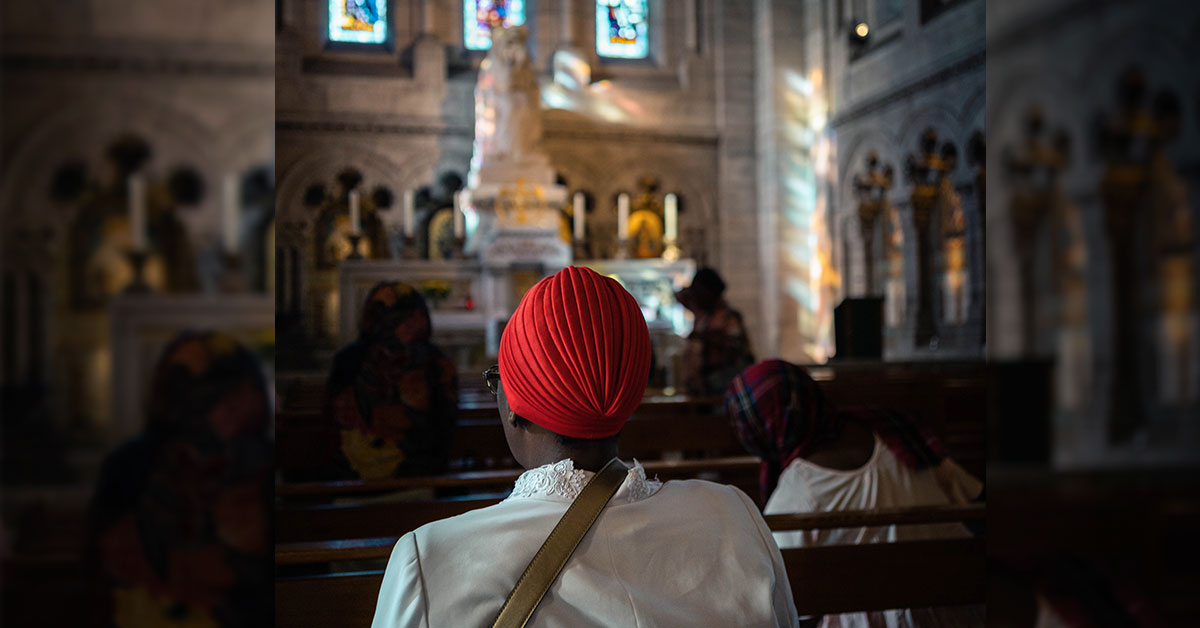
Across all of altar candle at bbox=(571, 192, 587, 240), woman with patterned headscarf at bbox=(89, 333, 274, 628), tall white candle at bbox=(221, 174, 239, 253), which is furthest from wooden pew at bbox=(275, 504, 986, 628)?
altar candle at bbox=(571, 192, 587, 240)

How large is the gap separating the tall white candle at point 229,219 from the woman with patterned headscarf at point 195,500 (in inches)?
3.3

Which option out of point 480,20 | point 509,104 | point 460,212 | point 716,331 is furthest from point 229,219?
point 480,20

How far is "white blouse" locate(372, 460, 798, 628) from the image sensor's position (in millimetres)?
1204

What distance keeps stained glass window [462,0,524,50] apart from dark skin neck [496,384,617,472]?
13.7m

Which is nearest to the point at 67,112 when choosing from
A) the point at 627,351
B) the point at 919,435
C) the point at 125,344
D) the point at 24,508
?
the point at 125,344

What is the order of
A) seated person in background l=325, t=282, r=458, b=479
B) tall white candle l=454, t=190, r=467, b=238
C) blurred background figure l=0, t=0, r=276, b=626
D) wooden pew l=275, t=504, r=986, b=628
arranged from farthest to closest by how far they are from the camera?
tall white candle l=454, t=190, r=467, b=238
seated person in background l=325, t=282, r=458, b=479
wooden pew l=275, t=504, r=986, b=628
blurred background figure l=0, t=0, r=276, b=626

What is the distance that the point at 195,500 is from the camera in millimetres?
848

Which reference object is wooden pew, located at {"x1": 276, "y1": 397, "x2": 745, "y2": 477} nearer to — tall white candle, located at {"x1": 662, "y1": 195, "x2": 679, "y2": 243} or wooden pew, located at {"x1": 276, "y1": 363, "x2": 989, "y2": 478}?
wooden pew, located at {"x1": 276, "y1": 363, "x2": 989, "y2": 478}

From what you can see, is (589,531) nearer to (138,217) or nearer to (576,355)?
(576,355)

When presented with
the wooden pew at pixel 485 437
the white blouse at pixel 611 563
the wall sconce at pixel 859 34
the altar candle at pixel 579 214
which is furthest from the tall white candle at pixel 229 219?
the wall sconce at pixel 859 34

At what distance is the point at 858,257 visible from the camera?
1311cm

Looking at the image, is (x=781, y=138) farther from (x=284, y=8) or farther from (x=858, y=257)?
(x=284, y=8)

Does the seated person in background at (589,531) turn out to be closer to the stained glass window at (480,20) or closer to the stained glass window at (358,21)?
the stained glass window at (480,20)

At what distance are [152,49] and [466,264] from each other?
1049 centimetres
